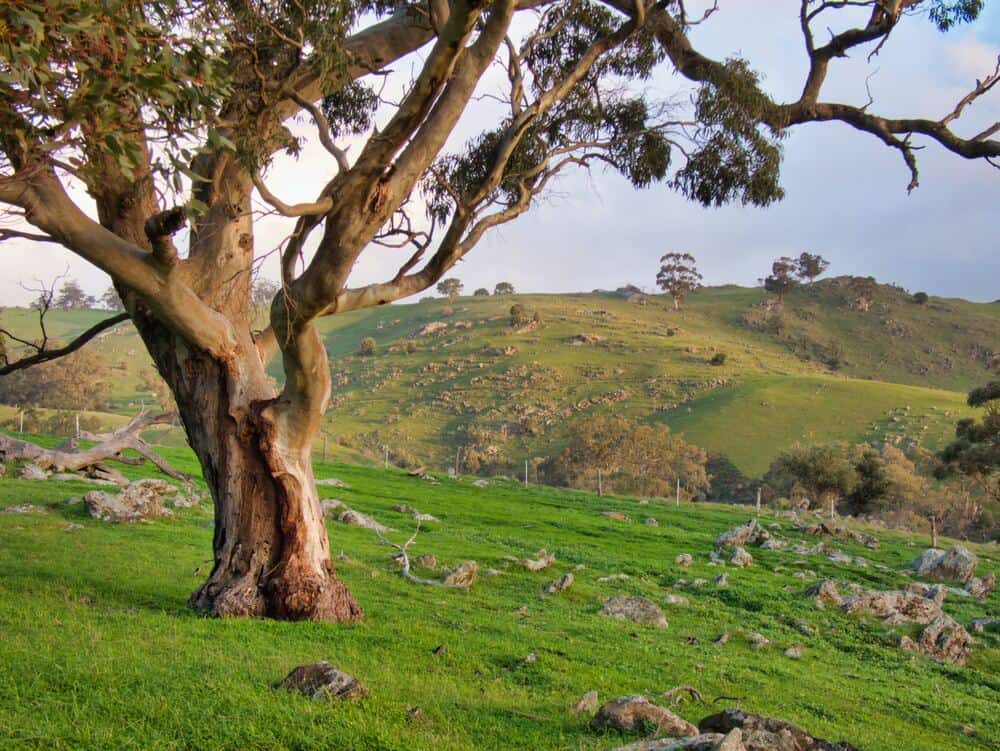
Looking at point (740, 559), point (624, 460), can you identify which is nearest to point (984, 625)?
point (740, 559)

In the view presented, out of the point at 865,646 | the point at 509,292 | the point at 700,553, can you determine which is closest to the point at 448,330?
the point at 509,292

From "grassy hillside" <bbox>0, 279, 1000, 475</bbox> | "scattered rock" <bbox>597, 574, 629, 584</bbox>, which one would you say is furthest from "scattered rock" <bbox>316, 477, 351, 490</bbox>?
"grassy hillside" <bbox>0, 279, 1000, 475</bbox>

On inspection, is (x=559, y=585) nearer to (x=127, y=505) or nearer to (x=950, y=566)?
(x=127, y=505)

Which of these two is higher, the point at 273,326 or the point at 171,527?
the point at 273,326

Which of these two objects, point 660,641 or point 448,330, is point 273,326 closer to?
point 660,641

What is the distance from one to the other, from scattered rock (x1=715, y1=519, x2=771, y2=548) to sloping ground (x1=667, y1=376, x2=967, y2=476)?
39684 mm

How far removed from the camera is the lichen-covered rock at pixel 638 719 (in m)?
6.17

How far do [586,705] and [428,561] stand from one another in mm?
10045

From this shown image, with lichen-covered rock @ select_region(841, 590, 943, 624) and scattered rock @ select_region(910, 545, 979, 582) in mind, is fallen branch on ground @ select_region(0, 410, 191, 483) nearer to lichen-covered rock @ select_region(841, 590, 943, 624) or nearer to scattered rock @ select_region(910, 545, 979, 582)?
lichen-covered rock @ select_region(841, 590, 943, 624)

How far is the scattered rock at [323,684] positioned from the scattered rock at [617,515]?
26.2 m

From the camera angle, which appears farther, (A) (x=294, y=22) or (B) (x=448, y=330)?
(B) (x=448, y=330)

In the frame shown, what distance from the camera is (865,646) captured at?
1445cm

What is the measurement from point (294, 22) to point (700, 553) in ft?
62.8

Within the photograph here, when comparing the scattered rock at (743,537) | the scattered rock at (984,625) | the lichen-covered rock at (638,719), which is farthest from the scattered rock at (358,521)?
the lichen-covered rock at (638,719)
